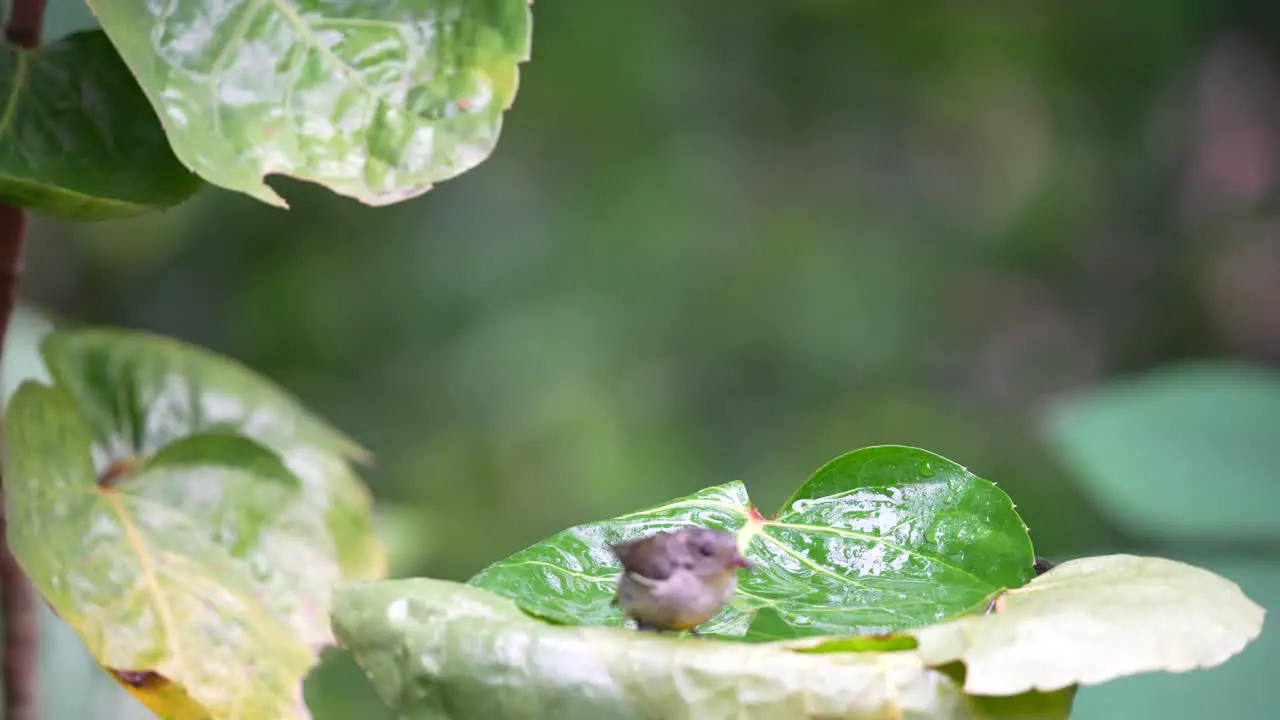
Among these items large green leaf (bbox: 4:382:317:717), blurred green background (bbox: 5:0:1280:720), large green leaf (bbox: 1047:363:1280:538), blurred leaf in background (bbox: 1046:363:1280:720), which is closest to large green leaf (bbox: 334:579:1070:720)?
large green leaf (bbox: 4:382:317:717)

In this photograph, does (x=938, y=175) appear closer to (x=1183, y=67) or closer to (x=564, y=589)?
(x=1183, y=67)

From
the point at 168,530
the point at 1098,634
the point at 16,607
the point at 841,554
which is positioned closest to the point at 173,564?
the point at 168,530

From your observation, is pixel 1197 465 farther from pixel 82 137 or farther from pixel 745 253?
pixel 745 253

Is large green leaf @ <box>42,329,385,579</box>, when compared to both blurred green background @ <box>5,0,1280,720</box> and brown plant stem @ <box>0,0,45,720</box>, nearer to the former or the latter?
brown plant stem @ <box>0,0,45,720</box>

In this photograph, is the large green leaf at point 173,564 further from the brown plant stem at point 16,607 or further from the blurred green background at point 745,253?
the blurred green background at point 745,253

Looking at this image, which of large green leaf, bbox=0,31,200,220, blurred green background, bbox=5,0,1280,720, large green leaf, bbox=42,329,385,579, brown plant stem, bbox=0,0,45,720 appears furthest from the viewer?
blurred green background, bbox=5,0,1280,720
